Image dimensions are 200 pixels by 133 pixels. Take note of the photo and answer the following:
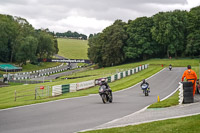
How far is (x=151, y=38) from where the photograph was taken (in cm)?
10100

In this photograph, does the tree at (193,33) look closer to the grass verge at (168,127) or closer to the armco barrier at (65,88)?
the armco barrier at (65,88)

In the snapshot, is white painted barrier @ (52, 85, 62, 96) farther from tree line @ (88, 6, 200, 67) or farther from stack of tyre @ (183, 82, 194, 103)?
tree line @ (88, 6, 200, 67)

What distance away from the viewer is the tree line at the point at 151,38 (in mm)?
93125

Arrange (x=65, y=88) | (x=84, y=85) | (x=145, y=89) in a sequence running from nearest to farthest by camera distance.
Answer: (x=145, y=89), (x=65, y=88), (x=84, y=85)

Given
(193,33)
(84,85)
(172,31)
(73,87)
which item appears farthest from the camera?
(172,31)

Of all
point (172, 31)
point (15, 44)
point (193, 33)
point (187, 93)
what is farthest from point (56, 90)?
point (15, 44)

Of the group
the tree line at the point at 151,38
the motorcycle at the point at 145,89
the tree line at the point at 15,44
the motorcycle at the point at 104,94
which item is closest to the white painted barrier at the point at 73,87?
the motorcycle at the point at 145,89

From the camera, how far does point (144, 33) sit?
99938 mm

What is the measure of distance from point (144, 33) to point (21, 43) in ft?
140

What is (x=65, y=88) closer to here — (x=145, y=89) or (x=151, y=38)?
(x=145, y=89)

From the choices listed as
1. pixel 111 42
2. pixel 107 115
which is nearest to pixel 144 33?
pixel 111 42

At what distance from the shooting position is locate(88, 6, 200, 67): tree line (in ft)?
306

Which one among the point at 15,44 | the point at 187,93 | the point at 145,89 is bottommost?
the point at 145,89

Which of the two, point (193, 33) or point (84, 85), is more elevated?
point (193, 33)
